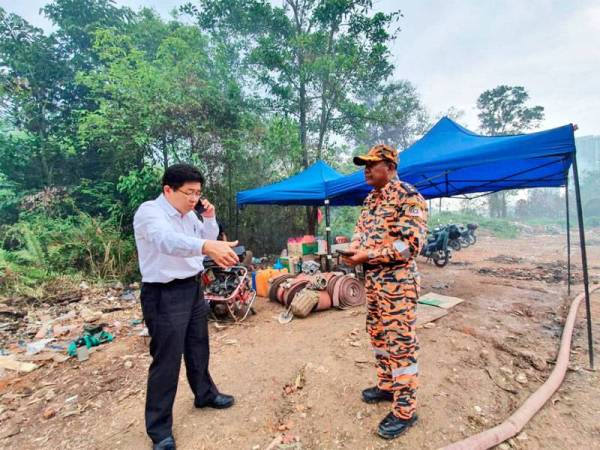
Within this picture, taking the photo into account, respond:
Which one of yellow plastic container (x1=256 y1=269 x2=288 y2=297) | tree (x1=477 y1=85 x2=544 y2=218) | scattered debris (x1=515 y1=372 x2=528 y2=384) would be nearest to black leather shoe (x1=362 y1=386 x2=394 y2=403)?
scattered debris (x1=515 y1=372 x2=528 y2=384)

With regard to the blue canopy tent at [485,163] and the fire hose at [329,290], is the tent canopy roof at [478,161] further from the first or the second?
the fire hose at [329,290]

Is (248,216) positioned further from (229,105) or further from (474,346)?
(474,346)

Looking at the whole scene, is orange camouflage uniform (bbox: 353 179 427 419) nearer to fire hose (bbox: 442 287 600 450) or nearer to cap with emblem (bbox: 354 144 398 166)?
cap with emblem (bbox: 354 144 398 166)

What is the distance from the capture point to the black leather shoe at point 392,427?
70.2 inches

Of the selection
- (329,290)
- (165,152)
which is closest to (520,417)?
(329,290)

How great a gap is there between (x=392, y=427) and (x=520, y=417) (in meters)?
0.88

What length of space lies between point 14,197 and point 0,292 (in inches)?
179

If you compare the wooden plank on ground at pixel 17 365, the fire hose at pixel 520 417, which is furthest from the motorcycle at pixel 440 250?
the wooden plank on ground at pixel 17 365

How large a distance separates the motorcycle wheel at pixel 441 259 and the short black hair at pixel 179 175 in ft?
24.7

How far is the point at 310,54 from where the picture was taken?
9.28m

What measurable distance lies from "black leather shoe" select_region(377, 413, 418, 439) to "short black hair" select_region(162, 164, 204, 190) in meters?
1.94

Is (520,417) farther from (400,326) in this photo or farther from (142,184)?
(142,184)

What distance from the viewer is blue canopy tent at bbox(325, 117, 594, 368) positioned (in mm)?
2771

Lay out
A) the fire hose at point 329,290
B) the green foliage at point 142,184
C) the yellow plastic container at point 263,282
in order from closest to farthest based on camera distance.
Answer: the fire hose at point 329,290 < the yellow plastic container at point 263,282 < the green foliage at point 142,184
